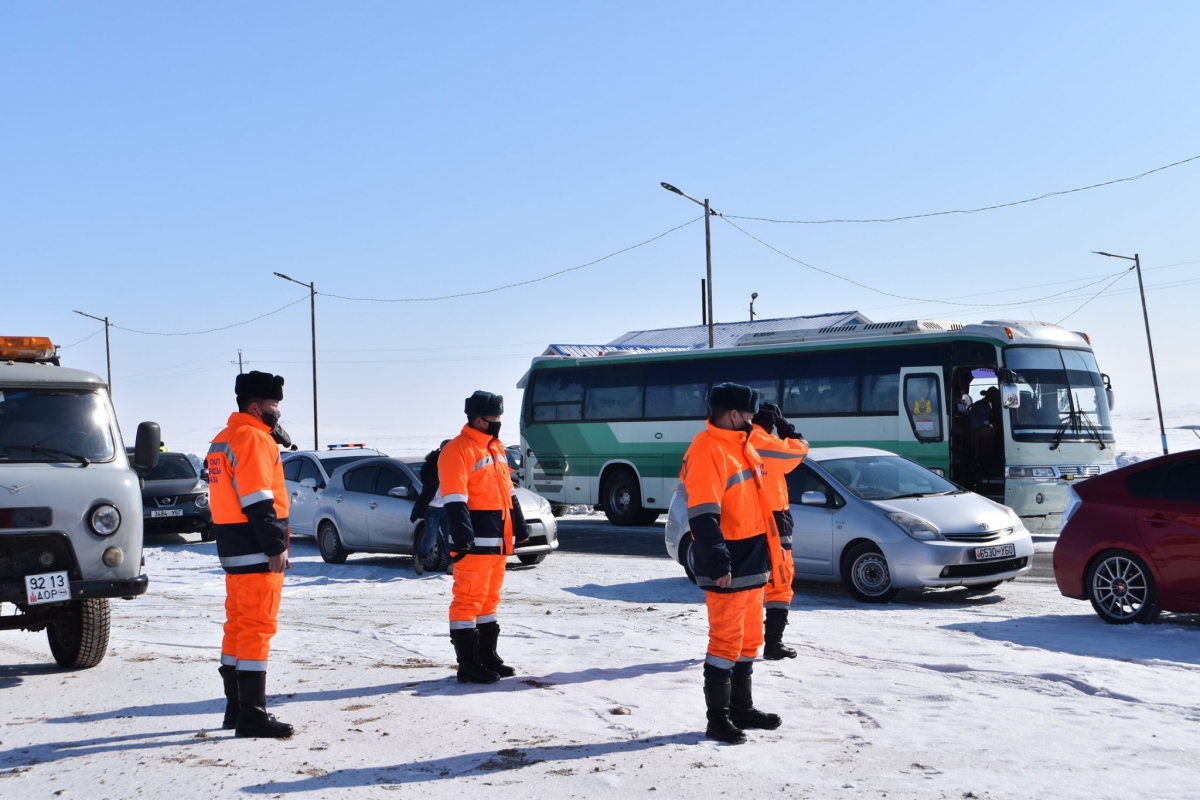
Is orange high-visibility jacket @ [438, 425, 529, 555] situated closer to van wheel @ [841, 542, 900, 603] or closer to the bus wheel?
van wheel @ [841, 542, 900, 603]

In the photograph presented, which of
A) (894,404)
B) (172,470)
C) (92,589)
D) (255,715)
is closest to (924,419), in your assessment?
(894,404)

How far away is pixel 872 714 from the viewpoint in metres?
7.15

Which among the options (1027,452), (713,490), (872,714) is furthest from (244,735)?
(1027,452)

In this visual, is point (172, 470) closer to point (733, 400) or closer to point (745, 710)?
point (745, 710)

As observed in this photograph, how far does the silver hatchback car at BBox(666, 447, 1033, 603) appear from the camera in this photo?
39.6ft

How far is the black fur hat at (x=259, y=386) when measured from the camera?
697cm

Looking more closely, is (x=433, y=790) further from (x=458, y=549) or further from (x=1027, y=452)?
(x=1027, y=452)

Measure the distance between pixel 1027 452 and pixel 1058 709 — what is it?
13209 mm

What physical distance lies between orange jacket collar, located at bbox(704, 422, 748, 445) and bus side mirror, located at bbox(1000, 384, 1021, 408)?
1393cm

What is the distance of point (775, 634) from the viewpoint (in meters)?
8.99

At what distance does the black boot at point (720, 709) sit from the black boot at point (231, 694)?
2.62 meters

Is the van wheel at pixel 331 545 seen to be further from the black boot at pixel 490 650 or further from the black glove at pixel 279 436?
the black glove at pixel 279 436

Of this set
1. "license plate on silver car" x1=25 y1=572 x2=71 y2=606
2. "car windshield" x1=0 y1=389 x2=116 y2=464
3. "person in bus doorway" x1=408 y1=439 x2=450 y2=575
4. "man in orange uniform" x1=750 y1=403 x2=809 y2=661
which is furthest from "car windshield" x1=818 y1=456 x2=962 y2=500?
"license plate on silver car" x1=25 y1=572 x2=71 y2=606

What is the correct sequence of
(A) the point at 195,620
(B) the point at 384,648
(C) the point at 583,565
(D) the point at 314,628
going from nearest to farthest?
(B) the point at 384,648, (D) the point at 314,628, (A) the point at 195,620, (C) the point at 583,565
